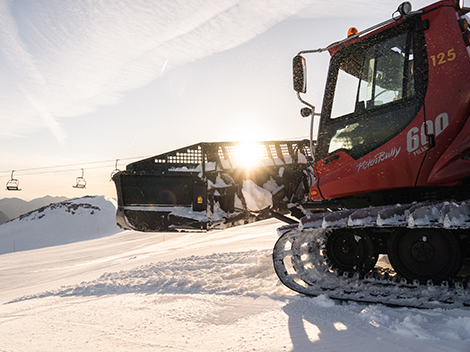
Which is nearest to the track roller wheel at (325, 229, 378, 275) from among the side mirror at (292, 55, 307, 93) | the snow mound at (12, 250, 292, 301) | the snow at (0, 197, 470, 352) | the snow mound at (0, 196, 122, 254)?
the snow at (0, 197, 470, 352)

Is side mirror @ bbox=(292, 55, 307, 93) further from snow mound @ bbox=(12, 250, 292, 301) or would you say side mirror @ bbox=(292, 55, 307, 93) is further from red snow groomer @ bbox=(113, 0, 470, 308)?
snow mound @ bbox=(12, 250, 292, 301)

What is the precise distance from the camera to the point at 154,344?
247 cm

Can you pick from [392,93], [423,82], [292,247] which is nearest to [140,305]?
[292,247]

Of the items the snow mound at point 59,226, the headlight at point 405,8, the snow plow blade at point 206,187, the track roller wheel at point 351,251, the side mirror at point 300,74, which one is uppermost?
the headlight at point 405,8

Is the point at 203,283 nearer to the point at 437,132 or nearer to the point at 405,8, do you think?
the point at 437,132

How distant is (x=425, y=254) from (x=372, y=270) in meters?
0.71

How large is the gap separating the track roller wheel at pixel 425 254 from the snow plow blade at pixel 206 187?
6.06 feet

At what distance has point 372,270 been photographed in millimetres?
3605

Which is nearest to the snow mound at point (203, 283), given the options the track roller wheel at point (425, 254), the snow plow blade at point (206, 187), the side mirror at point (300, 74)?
the snow plow blade at point (206, 187)

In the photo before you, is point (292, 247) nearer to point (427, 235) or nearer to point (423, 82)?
point (427, 235)

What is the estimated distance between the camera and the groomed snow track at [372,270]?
274cm

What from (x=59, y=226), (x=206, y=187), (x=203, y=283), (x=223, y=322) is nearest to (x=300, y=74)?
(x=206, y=187)

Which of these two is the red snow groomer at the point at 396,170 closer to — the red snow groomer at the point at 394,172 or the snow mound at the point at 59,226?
the red snow groomer at the point at 394,172

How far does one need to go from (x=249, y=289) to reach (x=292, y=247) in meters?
0.99
